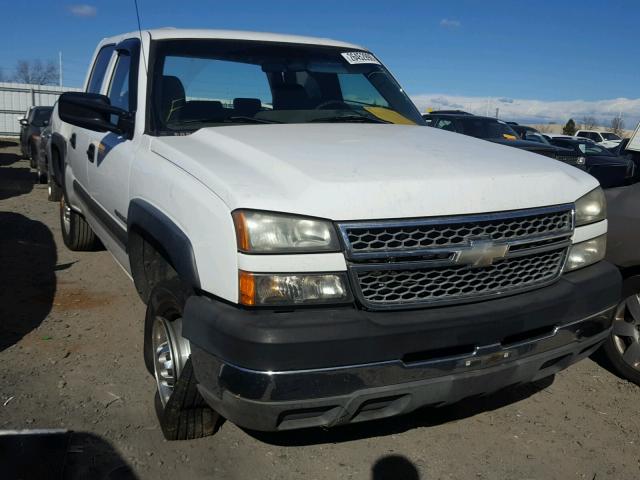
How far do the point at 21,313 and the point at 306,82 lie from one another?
2798 mm

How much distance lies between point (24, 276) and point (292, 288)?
4346 millimetres

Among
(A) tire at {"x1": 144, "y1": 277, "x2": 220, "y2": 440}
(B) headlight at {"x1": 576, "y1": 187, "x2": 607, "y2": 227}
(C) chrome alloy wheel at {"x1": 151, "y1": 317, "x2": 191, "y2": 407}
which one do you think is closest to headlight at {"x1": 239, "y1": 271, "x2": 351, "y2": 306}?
(A) tire at {"x1": 144, "y1": 277, "x2": 220, "y2": 440}

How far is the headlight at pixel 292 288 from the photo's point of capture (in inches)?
90.2

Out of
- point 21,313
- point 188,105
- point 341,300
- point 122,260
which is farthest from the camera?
point 21,313

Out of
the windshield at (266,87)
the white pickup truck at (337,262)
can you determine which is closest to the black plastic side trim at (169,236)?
the white pickup truck at (337,262)

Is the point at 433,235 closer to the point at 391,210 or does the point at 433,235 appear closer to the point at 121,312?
the point at 391,210

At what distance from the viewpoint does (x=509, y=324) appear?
8.48 ft

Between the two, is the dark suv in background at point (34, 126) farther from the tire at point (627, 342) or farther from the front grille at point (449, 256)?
the front grille at point (449, 256)

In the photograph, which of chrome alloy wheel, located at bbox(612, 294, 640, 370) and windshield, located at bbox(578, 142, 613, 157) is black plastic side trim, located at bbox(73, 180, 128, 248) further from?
windshield, located at bbox(578, 142, 613, 157)

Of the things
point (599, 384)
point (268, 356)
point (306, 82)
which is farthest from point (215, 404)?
point (599, 384)

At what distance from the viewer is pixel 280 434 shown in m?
3.27

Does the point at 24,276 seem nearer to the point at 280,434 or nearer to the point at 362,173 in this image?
the point at 280,434

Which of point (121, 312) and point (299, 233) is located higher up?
point (299, 233)

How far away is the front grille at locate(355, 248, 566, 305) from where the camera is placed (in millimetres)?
2418
